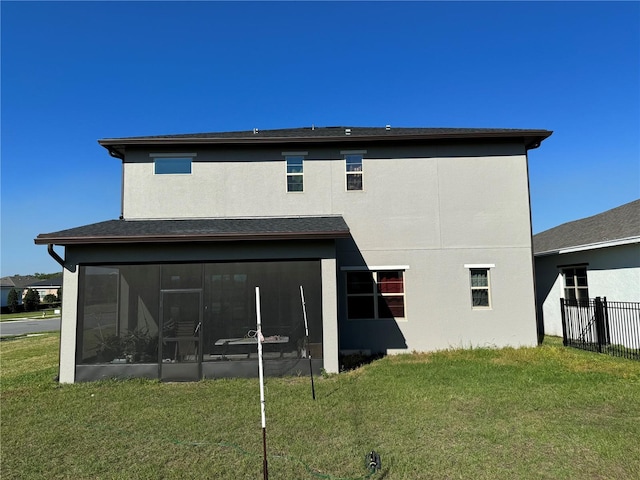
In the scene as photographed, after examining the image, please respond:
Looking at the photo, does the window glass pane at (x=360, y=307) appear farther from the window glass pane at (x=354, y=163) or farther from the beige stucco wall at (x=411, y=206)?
the window glass pane at (x=354, y=163)

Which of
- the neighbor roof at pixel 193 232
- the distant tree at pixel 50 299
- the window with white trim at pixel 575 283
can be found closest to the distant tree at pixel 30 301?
the distant tree at pixel 50 299

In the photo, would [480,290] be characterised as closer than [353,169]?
Yes

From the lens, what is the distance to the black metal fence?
1116cm

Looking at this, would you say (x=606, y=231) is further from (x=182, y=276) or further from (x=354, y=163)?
(x=182, y=276)

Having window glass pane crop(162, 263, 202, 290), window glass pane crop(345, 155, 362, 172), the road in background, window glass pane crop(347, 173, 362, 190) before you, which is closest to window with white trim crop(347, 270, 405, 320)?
window glass pane crop(347, 173, 362, 190)

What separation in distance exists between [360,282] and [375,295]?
0.58 meters

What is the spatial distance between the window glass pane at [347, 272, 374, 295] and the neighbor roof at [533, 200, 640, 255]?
22.9 ft

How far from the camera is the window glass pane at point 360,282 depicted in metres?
12.0

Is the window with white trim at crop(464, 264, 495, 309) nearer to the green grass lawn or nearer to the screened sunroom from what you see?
the green grass lawn

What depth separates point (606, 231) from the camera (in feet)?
44.8

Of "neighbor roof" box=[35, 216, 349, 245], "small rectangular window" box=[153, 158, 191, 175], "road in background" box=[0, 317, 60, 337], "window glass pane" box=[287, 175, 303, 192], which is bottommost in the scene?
"road in background" box=[0, 317, 60, 337]

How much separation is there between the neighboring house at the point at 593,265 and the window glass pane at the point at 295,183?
9.13m

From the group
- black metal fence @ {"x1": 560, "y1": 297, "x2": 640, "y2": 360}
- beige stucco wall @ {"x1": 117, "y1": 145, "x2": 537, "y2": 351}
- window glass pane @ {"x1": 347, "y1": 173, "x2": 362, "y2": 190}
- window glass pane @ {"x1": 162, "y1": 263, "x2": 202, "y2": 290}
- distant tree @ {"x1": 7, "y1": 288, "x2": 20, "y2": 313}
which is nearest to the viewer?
window glass pane @ {"x1": 162, "y1": 263, "x2": 202, "y2": 290}

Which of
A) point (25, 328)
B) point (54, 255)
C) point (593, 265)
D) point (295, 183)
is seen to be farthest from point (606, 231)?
point (25, 328)
